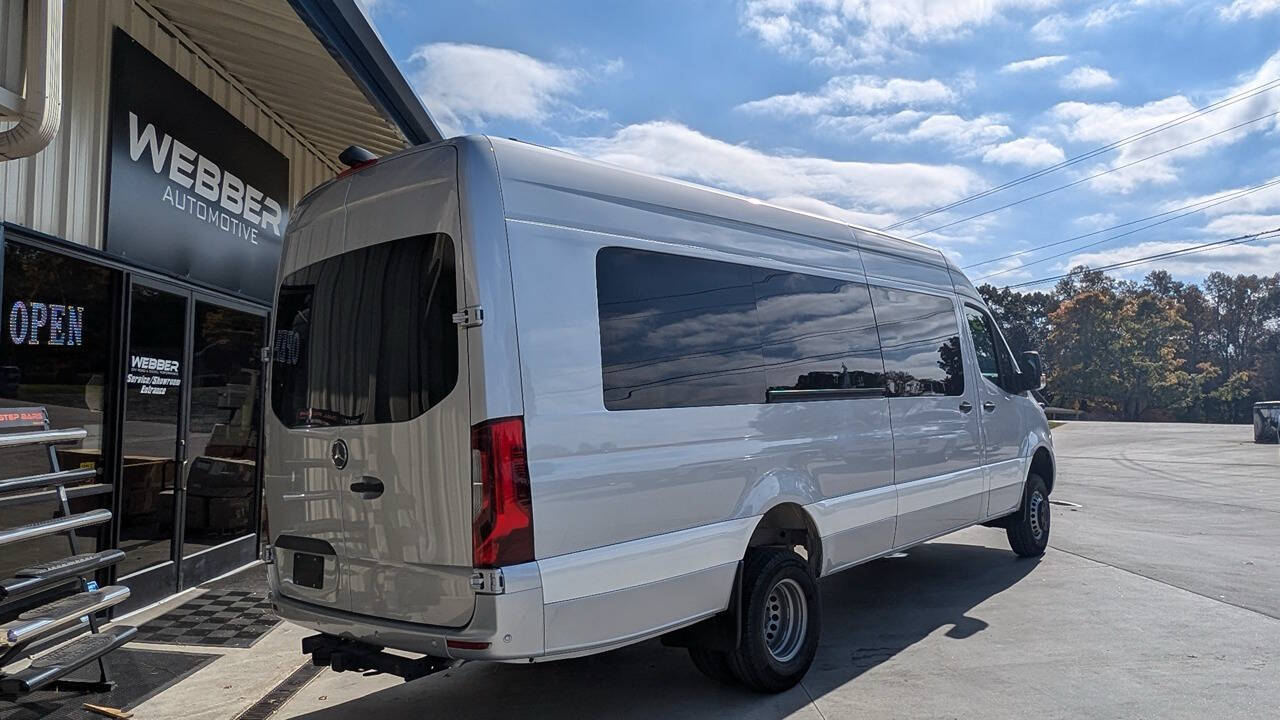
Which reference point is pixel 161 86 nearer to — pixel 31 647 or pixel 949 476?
A: pixel 31 647

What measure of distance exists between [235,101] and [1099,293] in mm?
62406

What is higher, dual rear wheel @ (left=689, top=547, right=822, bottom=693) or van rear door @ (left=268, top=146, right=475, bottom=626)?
van rear door @ (left=268, top=146, right=475, bottom=626)

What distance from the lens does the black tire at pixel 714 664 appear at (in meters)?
4.75

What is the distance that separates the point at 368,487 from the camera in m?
3.89

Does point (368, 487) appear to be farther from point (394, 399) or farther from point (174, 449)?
point (174, 449)

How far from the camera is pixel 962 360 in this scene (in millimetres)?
7113

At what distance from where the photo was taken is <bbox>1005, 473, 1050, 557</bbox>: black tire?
27.1 ft

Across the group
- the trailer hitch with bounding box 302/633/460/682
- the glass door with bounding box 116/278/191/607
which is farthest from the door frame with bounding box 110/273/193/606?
the trailer hitch with bounding box 302/633/460/682

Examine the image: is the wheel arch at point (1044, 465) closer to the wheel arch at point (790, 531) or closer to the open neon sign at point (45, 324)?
the wheel arch at point (790, 531)

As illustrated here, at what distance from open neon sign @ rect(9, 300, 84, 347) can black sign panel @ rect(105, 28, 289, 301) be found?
21.8 inches

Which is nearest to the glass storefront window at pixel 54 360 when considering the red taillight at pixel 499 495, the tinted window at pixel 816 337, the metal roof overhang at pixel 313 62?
the metal roof overhang at pixel 313 62

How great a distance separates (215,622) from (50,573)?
216 cm

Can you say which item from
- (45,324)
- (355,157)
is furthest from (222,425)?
(355,157)

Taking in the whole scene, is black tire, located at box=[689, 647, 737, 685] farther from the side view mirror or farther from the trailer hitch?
Answer: the side view mirror
